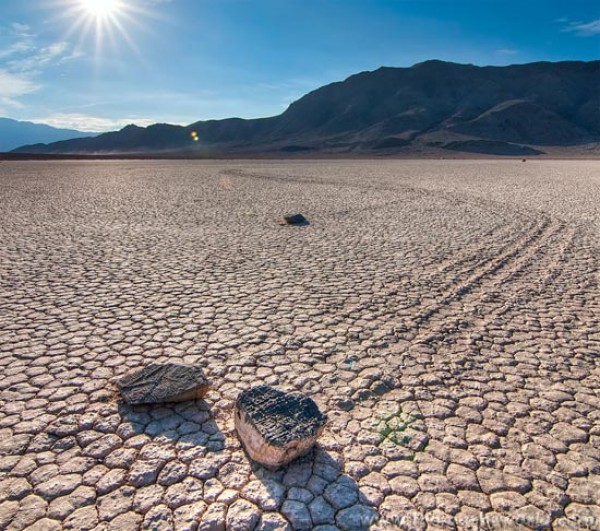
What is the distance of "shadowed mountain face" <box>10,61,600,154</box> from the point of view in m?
102

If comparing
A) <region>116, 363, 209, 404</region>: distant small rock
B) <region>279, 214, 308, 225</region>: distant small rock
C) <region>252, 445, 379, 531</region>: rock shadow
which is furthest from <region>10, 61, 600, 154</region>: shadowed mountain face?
<region>252, 445, 379, 531</region>: rock shadow

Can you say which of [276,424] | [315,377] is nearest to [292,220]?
[315,377]

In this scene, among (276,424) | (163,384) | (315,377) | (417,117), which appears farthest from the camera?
(417,117)

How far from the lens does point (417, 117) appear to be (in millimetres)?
116250

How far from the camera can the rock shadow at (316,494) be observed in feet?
8.75

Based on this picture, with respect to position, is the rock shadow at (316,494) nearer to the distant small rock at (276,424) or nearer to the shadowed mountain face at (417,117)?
the distant small rock at (276,424)

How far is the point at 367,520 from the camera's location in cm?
268

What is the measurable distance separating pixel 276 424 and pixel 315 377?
1.16 meters

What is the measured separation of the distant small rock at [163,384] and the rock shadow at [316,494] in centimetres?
95

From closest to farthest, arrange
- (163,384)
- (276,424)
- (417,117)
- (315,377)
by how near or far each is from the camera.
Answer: (276,424) < (163,384) < (315,377) < (417,117)

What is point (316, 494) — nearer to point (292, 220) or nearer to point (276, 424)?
point (276, 424)

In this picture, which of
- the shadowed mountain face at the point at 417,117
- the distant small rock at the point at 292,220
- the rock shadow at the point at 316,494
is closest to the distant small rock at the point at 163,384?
the rock shadow at the point at 316,494

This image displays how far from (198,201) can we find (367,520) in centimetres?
1517

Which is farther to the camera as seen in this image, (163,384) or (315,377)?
(315,377)
